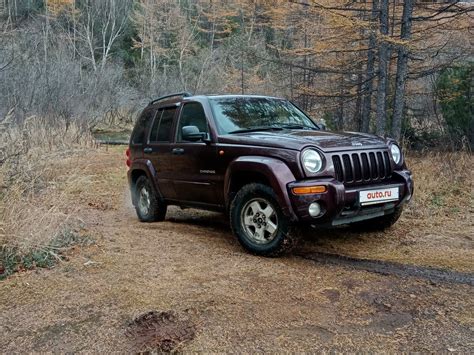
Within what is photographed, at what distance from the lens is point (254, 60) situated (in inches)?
1287

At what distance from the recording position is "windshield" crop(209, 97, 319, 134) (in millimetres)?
5684

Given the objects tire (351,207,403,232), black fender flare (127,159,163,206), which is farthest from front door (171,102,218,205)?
tire (351,207,403,232)

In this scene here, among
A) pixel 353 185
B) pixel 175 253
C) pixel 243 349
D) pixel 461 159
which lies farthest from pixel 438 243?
pixel 461 159

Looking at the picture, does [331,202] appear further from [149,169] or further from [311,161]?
[149,169]

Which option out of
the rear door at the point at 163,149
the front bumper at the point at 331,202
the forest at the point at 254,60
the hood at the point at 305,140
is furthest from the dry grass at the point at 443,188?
the rear door at the point at 163,149

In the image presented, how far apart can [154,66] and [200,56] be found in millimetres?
3877

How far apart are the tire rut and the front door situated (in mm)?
1473

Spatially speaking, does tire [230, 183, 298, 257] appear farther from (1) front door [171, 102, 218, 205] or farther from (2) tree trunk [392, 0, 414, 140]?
(2) tree trunk [392, 0, 414, 140]

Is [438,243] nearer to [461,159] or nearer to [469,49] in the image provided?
[461,159]

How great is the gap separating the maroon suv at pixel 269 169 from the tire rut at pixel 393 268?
1.31 ft

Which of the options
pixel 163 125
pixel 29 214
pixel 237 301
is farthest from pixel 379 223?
pixel 29 214

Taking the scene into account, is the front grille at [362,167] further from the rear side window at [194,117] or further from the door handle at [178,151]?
the door handle at [178,151]

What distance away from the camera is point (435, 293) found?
12.5ft

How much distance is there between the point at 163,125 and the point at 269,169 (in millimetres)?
2566
